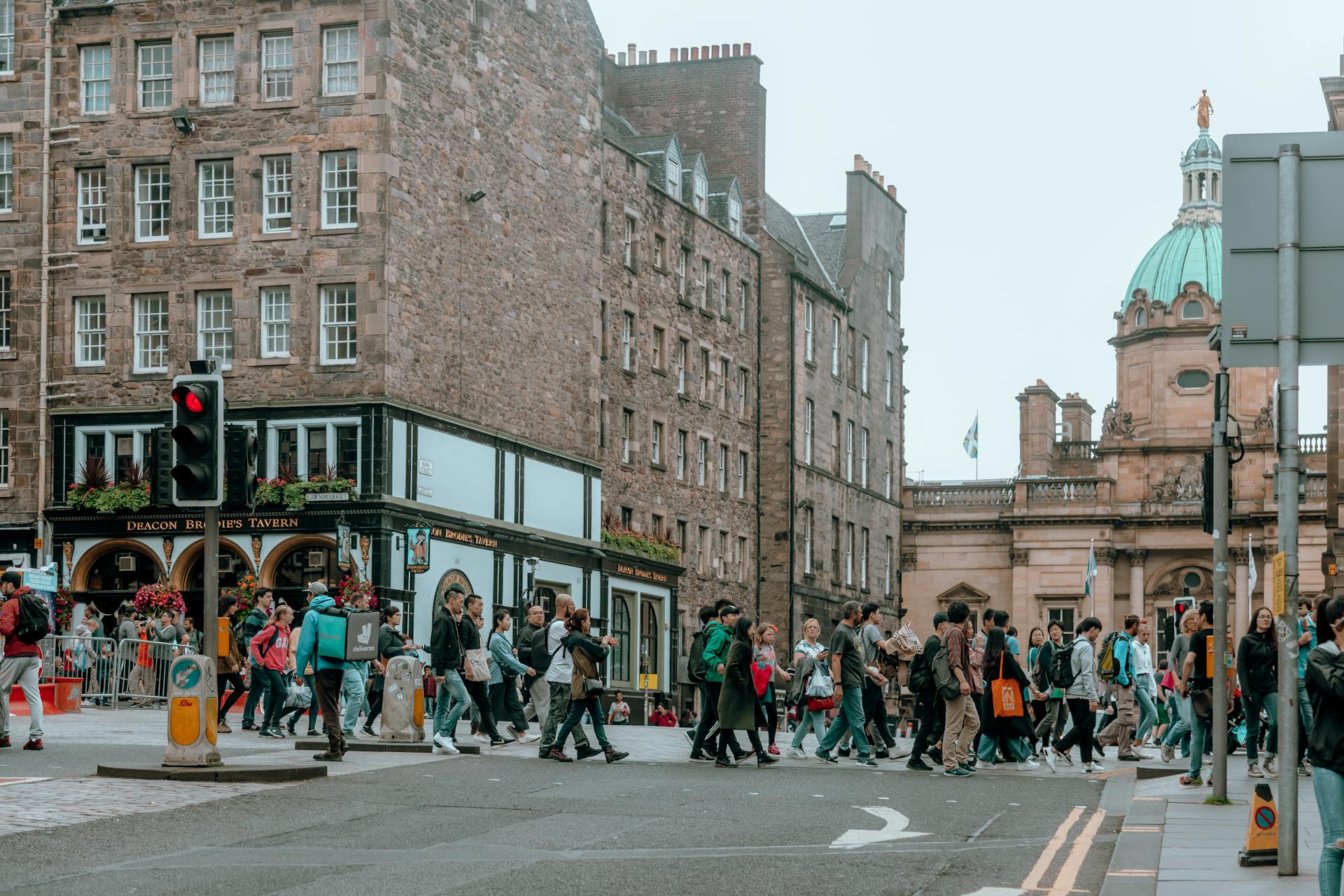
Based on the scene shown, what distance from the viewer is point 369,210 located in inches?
1549

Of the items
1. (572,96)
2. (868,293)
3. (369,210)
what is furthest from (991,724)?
(868,293)

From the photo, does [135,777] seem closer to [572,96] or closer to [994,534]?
[572,96]

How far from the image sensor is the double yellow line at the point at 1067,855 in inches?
494

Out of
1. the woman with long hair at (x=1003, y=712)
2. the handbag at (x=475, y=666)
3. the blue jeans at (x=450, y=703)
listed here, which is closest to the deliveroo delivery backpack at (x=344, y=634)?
the blue jeans at (x=450, y=703)

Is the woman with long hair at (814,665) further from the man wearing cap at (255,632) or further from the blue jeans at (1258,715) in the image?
the man wearing cap at (255,632)

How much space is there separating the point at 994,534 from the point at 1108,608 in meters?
5.37

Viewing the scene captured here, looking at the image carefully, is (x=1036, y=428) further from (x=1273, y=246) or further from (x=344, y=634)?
(x=1273, y=246)

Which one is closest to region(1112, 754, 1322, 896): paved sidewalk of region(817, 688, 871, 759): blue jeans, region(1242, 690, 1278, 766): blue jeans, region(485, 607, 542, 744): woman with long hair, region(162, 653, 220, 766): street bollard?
region(1242, 690, 1278, 766): blue jeans

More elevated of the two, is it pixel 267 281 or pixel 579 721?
pixel 267 281

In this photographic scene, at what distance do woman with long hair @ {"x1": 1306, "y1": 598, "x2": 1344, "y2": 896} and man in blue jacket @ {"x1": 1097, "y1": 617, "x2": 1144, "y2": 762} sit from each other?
14208mm

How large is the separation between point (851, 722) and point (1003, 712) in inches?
70.6

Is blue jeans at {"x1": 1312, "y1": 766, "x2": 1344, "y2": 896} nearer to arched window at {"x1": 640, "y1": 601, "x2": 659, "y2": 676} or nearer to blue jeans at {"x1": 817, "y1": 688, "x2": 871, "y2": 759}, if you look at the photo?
blue jeans at {"x1": 817, "y1": 688, "x2": 871, "y2": 759}

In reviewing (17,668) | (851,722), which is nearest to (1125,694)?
(851,722)

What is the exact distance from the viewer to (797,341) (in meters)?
63.8
